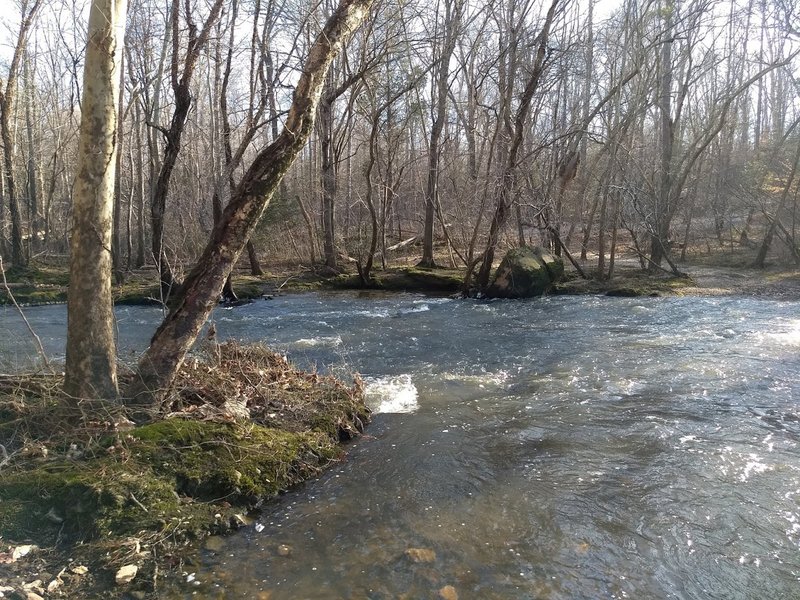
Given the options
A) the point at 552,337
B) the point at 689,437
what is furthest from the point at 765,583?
the point at 552,337

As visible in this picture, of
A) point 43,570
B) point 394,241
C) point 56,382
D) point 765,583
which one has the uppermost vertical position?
point 394,241

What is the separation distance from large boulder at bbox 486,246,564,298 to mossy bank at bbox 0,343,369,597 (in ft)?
36.5

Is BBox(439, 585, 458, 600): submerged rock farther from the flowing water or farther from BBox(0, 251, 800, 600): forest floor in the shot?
BBox(0, 251, 800, 600): forest floor

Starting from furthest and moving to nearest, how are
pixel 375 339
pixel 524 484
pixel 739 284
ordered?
pixel 739 284 < pixel 375 339 < pixel 524 484

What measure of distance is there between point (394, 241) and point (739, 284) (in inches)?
620

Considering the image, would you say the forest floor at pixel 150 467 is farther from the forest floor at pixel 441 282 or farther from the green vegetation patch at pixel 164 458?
the forest floor at pixel 441 282

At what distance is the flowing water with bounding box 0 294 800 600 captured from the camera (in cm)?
374

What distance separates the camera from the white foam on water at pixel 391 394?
23.7 ft

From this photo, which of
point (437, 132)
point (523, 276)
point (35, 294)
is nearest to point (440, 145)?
point (437, 132)

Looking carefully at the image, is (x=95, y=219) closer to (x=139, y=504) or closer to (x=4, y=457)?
(x=4, y=457)

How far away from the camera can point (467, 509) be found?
461 centimetres

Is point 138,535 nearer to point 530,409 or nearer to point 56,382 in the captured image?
point 56,382

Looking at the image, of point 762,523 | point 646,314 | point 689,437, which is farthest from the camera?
point 646,314

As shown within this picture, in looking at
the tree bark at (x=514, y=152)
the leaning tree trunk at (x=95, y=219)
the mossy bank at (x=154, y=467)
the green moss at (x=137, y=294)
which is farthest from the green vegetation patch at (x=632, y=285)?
the leaning tree trunk at (x=95, y=219)
